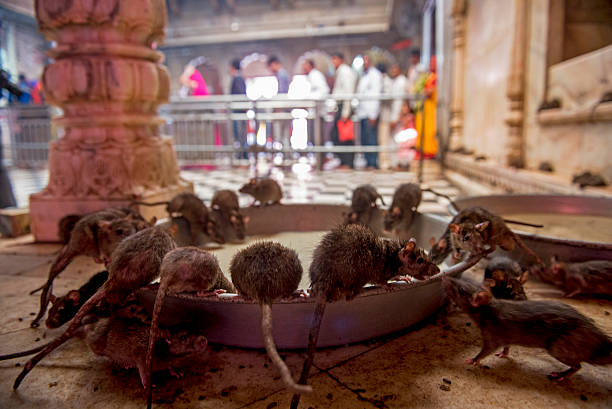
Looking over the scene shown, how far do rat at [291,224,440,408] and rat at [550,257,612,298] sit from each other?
1.00 m

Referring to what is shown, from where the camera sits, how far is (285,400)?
5.25 feet

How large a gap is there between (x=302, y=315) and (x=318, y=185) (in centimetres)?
564

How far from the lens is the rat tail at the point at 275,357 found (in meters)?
1.29

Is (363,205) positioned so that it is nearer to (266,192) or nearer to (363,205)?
(363,205)

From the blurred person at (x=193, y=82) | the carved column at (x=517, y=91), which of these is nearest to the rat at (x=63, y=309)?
the carved column at (x=517, y=91)

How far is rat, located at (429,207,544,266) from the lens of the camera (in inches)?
93.4

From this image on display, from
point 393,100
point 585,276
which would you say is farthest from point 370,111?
point 585,276

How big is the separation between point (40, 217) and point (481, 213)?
3.87 metres

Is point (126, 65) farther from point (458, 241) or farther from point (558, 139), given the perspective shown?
point (558, 139)

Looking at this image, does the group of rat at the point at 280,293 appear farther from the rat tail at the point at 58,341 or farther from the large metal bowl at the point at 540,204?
the large metal bowl at the point at 540,204

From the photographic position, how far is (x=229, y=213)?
3.62 meters

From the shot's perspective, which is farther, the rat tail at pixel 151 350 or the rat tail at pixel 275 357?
the rat tail at pixel 151 350

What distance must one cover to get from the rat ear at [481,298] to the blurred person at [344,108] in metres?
8.50

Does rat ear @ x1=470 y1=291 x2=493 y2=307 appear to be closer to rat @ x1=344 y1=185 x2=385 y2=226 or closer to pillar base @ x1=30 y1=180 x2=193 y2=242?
rat @ x1=344 y1=185 x2=385 y2=226
